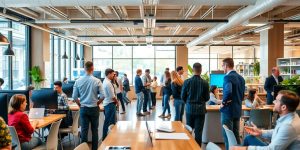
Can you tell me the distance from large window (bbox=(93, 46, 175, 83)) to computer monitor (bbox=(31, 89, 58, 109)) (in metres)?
14.0

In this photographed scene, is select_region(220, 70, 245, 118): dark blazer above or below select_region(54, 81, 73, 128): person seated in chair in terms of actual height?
above

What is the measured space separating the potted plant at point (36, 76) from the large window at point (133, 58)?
29.7 feet

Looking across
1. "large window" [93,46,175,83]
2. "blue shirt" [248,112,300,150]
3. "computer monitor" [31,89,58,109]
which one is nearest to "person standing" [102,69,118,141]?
"computer monitor" [31,89,58,109]

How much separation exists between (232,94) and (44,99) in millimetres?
3057

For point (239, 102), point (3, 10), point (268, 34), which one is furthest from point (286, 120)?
point (268, 34)

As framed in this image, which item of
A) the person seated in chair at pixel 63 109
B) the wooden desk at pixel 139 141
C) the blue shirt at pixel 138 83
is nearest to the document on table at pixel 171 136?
the wooden desk at pixel 139 141

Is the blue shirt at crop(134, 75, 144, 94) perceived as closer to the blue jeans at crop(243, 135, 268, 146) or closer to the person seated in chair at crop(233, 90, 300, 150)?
the blue jeans at crop(243, 135, 268, 146)

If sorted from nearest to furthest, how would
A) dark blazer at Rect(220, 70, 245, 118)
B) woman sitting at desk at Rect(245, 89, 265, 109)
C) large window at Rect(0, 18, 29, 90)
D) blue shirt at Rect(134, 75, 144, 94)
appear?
dark blazer at Rect(220, 70, 245, 118) → woman sitting at desk at Rect(245, 89, 265, 109) → large window at Rect(0, 18, 29, 90) → blue shirt at Rect(134, 75, 144, 94)

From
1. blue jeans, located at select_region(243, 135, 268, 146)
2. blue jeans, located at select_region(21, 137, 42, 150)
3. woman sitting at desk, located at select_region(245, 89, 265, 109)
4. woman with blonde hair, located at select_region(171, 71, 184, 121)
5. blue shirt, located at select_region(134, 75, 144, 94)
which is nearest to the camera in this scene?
blue jeans, located at select_region(243, 135, 268, 146)

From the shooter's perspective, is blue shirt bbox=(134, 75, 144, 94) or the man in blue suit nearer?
the man in blue suit

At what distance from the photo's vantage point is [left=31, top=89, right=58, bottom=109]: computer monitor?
533 centimetres

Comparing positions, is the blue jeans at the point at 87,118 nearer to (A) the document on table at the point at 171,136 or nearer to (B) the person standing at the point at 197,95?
(B) the person standing at the point at 197,95

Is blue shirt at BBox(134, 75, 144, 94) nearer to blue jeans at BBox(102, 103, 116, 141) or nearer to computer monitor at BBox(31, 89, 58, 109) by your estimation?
blue jeans at BBox(102, 103, 116, 141)

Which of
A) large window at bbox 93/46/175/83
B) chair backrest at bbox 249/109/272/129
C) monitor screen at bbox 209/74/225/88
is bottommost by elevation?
chair backrest at bbox 249/109/272/129
